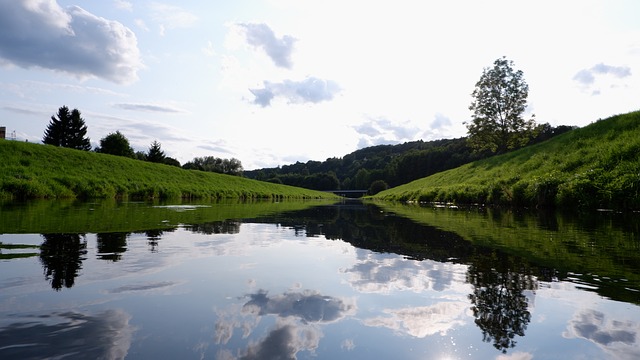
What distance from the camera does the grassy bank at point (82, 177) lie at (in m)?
24.3

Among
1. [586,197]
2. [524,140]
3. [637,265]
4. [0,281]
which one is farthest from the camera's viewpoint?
[524,140]

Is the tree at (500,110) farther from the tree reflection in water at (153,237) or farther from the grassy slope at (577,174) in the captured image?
the tree reflection in water at (153,237)

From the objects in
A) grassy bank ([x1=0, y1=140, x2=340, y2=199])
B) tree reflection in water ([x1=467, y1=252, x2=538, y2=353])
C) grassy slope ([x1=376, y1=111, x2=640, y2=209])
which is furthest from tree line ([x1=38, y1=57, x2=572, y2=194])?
tree reflection in water ([x1=467, y1=252, x2=538, y2=353])

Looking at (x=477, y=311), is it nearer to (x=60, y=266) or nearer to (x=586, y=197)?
(x=60, y=266)

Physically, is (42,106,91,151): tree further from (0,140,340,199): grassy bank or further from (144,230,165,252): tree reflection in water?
(144,230,165,252): tree reflection in water

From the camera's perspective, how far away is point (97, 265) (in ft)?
17.6

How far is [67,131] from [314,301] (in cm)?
10686

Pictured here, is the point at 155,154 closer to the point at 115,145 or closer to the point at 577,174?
the point at 115,145

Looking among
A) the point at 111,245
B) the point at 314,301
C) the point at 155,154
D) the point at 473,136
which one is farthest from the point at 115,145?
the point at 314,301

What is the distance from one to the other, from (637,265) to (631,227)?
6.07 meters

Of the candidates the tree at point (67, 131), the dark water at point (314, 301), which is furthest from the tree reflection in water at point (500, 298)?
the tree at point (67, 131)

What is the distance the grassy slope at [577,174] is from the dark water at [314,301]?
1169cm

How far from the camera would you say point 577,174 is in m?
19.4

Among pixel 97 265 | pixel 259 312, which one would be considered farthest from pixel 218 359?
pixel 97 265
